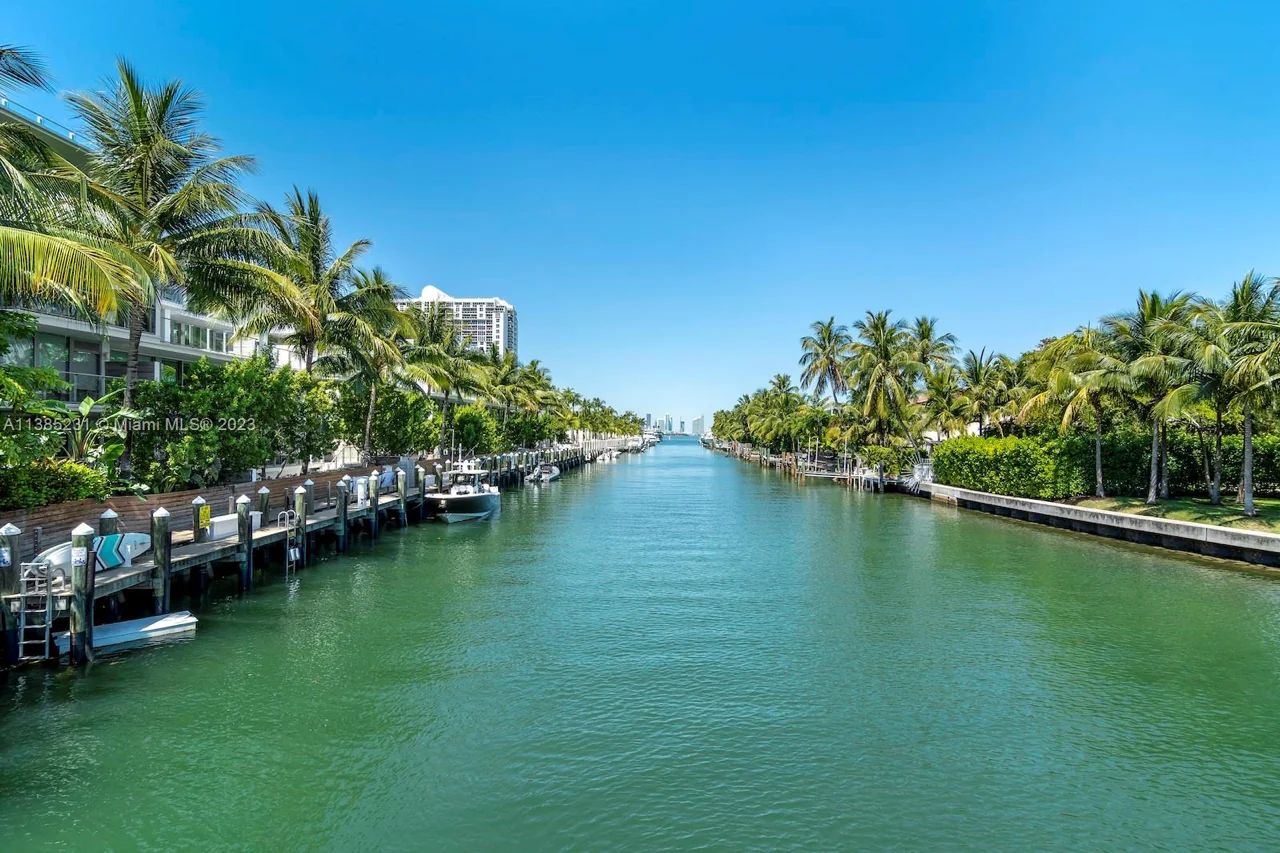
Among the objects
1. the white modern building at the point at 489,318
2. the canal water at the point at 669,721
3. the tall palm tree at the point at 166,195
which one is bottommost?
the canal water at the point at 669,721

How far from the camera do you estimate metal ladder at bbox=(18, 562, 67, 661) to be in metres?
12.5

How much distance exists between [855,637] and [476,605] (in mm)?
9596

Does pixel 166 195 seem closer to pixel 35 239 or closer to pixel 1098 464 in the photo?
pixel 35 239

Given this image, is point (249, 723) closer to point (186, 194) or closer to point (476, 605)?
point (476, 605)

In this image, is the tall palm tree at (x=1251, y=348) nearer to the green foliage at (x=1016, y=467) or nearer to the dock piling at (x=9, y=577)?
the green foliage at (x=1016, y=467)

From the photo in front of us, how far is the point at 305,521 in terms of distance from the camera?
2362 cm

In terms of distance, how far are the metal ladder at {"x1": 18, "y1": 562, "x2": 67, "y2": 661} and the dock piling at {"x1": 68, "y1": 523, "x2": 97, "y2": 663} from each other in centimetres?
31

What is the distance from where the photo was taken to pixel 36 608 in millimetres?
12867

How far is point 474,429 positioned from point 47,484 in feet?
133

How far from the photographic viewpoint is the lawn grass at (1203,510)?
1019 inches

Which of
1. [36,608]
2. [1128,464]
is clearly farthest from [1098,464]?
[36,608]

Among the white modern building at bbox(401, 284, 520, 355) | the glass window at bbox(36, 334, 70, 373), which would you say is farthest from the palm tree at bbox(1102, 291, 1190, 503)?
the white modern building at bbox(401, 284, 520, 355)

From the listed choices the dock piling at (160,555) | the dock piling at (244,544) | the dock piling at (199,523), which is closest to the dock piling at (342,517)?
the dock piling at (244,544)

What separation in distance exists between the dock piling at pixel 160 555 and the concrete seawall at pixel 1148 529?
31.2 metres
